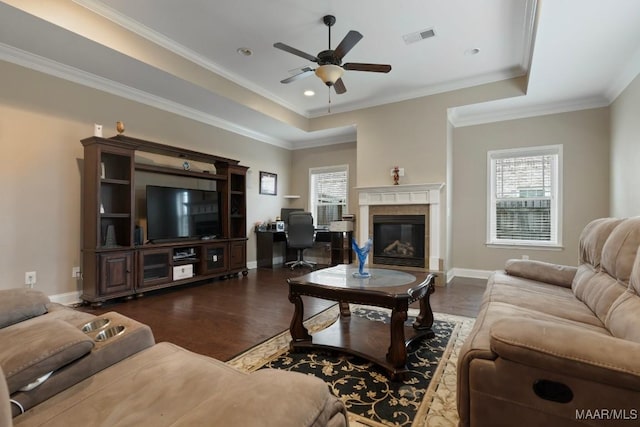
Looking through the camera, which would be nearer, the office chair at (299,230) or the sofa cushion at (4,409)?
the sofa cushion at (4,409)

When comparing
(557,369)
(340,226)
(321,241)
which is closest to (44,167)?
(340,226)

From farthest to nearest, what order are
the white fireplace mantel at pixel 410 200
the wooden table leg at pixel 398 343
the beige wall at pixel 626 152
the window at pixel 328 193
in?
the window at pixel 328 193 → the white fireplace mantel at pixel 410 200 → the beige wall at pixel 626 152 → the wooden table leg at pixel 398 343

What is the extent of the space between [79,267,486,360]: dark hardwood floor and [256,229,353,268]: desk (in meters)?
1.27

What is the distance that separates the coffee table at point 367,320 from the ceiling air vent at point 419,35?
268cm

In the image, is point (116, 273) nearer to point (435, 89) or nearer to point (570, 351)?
point (570, 351)

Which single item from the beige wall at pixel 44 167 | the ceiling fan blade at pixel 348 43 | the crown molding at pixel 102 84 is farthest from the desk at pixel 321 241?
the ceiling fan blade at pixel 348 43

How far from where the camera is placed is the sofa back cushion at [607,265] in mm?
1640

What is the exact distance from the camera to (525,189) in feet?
16.2

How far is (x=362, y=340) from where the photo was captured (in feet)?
7.79

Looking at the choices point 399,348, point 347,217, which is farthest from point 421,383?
point 347,217

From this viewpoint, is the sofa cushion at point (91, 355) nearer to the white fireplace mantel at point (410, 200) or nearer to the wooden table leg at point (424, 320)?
the wooden table leg at point (424, 320)

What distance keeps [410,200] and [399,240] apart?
72cm

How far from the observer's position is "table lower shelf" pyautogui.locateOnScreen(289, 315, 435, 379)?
210cm

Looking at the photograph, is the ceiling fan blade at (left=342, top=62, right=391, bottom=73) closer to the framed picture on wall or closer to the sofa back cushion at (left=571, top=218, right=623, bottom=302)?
the sofa back cushion at (left=571, top=218, right=623, bottom=302)
